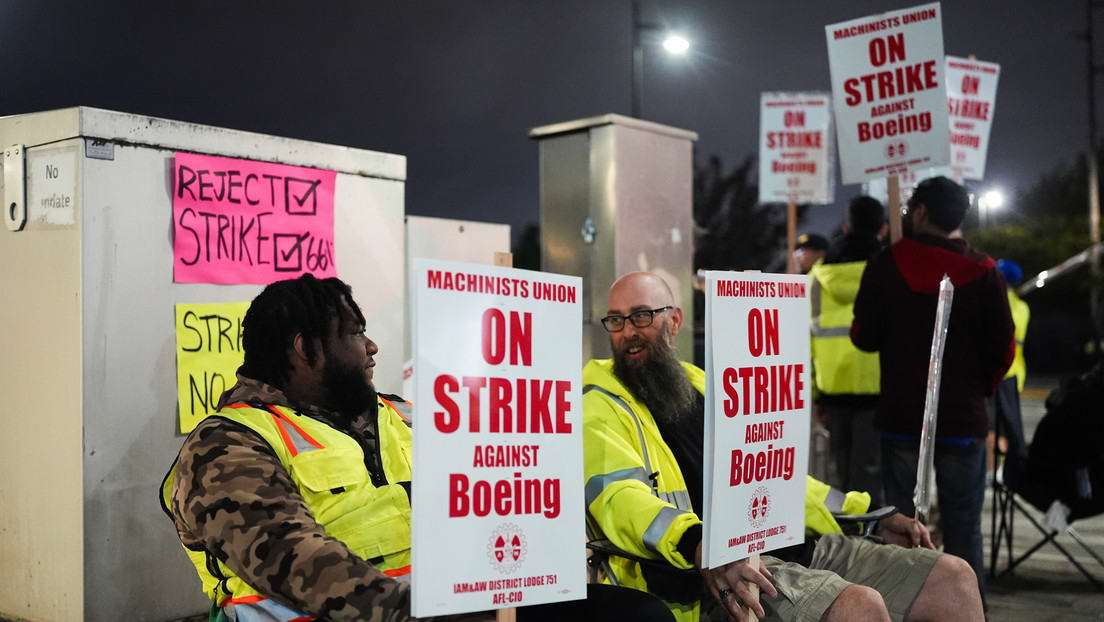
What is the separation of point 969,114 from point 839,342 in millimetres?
3508

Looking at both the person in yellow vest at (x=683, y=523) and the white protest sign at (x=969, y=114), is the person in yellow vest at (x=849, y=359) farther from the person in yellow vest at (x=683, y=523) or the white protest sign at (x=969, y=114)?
the white protest sign at (x=969, y=114)

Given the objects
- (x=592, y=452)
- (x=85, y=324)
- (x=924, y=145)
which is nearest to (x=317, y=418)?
(x=592, y=452)

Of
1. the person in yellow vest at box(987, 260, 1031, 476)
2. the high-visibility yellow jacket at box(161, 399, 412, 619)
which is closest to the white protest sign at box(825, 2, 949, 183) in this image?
the person in yellow vest at box(987, 260, 1031, 476)

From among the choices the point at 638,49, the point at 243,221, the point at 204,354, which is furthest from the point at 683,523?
the point at 638,49

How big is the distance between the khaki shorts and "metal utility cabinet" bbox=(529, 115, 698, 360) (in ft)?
9.35

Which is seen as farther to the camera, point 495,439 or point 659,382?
point 659,382

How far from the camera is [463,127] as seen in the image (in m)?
26.1

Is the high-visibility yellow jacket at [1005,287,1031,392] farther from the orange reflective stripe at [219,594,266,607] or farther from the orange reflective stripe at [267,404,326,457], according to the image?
the orange reflective stripe at [219,594,266,607]

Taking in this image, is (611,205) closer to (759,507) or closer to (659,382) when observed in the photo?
(659,382)

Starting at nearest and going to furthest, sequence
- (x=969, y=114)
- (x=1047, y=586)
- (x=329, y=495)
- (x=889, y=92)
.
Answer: (x=329, y=495) → (x=889, y=92) → (x=1047, y=586) → (x=969, y=114)

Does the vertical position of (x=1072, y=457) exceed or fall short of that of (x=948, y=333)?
it falls short

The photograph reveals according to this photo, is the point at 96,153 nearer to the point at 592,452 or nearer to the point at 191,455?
the point at 191,455

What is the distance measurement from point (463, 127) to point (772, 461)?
79.2ft

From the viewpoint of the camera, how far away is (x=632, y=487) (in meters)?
2.96
